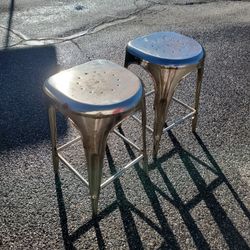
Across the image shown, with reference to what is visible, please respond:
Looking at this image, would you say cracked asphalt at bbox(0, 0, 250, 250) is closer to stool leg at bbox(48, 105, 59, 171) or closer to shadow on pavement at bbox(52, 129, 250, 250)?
shadow on pavement at bbox(52, 129, 250, 250)

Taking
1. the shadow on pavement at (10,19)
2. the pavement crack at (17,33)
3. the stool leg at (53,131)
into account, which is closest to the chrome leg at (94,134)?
the stool leg at (53,131)

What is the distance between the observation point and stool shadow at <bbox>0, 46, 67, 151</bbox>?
3088mm

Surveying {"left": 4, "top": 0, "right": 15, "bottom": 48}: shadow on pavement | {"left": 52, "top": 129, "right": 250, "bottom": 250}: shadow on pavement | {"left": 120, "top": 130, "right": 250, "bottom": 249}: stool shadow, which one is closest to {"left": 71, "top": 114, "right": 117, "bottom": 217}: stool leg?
{"left": 52, "top": 129, "right": 250, "bottom": 250}: shadow on pavement

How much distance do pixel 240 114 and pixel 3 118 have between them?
2.35 metres

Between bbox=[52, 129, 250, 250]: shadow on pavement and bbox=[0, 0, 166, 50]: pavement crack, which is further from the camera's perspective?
bbox=[0, 0, 166, 50]: pavement crack

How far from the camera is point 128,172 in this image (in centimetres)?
277

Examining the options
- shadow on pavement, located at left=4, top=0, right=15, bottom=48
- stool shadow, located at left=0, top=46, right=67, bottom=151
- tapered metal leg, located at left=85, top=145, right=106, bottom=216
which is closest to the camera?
tapered metal leg, located at left=85, top=145, right=106, bottom=216

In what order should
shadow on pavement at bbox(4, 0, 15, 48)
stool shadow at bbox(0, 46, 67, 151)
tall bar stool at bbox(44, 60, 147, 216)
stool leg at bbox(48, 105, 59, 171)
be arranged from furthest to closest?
shadow on pavement at bbox(4, 0, 15, 48) < stool shadow at bbox(0, 46, 67, 151) < stool leg at bbox(48, 105, 59, 171) < tall bar stool at bbox(44, 60, 147, 216)

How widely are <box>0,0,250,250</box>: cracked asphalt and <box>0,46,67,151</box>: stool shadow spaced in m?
0.01

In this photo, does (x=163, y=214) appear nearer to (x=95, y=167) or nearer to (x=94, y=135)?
(x=95, y=167)

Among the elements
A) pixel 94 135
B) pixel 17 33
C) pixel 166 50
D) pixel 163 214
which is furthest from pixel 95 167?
pixel 17 33

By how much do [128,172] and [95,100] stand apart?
1.06 metres

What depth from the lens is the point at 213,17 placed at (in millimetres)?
5547

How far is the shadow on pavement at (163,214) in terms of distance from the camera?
2.29 m
